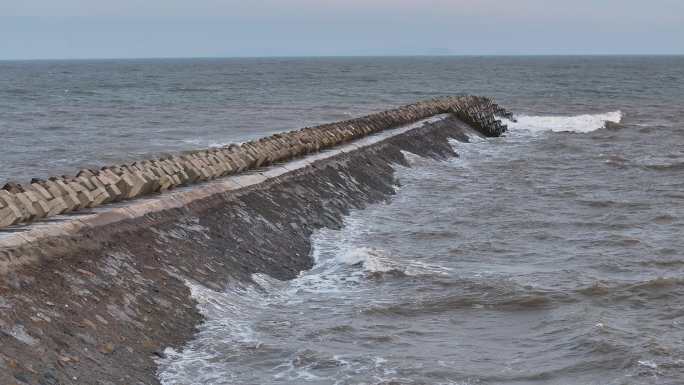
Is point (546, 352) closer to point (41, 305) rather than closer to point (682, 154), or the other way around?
point (41, 305)

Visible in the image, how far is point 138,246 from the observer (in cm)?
1124

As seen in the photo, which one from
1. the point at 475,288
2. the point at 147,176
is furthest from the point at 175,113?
the point at 475,288

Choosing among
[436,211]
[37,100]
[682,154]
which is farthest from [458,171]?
[37,100]

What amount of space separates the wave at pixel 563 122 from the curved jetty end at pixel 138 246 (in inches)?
1080

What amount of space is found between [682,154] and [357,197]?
17961mm

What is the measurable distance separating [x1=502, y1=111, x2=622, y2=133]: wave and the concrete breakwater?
21141 mm

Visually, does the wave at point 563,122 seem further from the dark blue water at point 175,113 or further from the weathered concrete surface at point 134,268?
the weathered concrete surface at point 134,268

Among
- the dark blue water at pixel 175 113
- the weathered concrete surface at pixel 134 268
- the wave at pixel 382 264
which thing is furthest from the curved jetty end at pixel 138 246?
the dark blue water at pixel 175 113

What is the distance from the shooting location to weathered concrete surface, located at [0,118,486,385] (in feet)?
27.0

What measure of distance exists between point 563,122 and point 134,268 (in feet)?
132

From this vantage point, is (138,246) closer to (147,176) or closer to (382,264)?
(147,176)

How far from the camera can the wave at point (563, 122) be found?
45.7m

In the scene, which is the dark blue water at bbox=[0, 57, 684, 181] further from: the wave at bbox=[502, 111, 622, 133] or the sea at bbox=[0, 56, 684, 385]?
the wave at bbox=[502, 111, 622, 133]

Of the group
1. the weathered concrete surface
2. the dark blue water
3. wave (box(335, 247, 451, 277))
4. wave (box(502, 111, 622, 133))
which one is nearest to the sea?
wave (box(335, 247, 451, 277))
